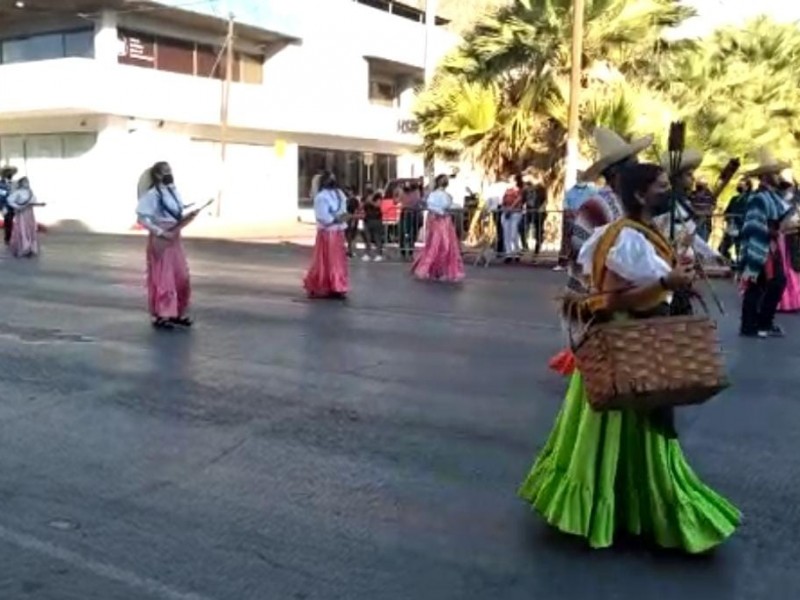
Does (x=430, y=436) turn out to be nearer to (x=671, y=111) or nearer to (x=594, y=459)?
(x=594, y=459)

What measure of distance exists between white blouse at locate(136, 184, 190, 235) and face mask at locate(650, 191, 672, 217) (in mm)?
7411

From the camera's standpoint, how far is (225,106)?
37594mm

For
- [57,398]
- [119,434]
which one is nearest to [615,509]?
[119,434]

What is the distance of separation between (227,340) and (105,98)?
2589 centimetres

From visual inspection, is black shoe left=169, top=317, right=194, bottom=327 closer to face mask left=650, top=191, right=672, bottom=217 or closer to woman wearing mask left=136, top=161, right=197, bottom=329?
woman wearing mask left=136, top=161, right=197, bottom=329

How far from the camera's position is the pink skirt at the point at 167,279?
11.3 metres

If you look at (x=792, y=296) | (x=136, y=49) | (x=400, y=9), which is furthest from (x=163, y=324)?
(x=400, y=9)

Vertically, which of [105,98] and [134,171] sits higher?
[105,98]

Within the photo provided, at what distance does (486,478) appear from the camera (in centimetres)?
572

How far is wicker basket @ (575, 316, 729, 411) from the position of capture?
420cm

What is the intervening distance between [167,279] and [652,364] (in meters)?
7.90

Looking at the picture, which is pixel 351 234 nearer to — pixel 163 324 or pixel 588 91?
pixel 588 91

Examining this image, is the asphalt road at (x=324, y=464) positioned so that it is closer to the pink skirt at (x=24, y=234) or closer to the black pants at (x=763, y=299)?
the black pants at (x=763, y=299)

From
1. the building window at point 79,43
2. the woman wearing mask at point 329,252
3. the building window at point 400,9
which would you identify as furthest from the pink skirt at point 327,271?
the building window at point 400,9
